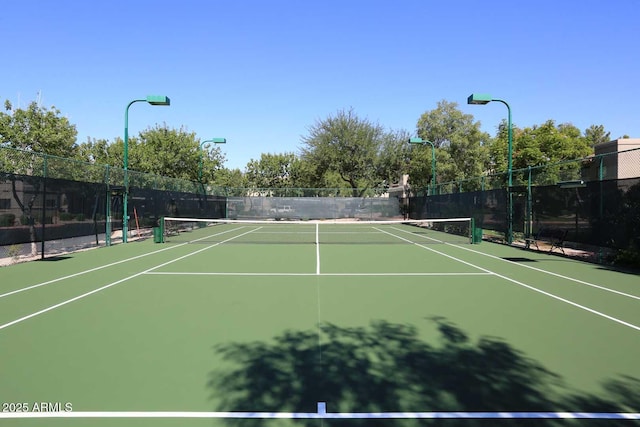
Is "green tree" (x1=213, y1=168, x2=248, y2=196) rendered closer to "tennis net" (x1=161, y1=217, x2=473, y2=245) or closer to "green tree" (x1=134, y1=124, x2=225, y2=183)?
"green tree" (x1=134, y1=124, x2=225, y2=183)

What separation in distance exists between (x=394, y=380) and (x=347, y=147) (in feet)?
140

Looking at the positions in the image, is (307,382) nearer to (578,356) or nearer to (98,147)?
(578,356)

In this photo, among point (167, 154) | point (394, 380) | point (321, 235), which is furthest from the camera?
point (167, 154)

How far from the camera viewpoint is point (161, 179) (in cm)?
2273

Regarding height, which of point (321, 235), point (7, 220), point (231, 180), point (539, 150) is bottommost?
point (321, 235)

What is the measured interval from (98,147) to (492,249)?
134 ft

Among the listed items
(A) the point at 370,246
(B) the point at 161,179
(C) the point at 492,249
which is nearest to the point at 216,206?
(B) the point at 161,179

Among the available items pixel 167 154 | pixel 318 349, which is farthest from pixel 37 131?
pixel 318 349

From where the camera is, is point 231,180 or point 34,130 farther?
point 231,180

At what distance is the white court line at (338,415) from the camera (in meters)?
3.55

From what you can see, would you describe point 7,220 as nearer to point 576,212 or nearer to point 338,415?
point 338,415

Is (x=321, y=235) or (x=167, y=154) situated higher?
(x=167, y=154)

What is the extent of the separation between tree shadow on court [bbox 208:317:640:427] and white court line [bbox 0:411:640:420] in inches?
2.7

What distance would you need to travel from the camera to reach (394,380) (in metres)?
4.25
